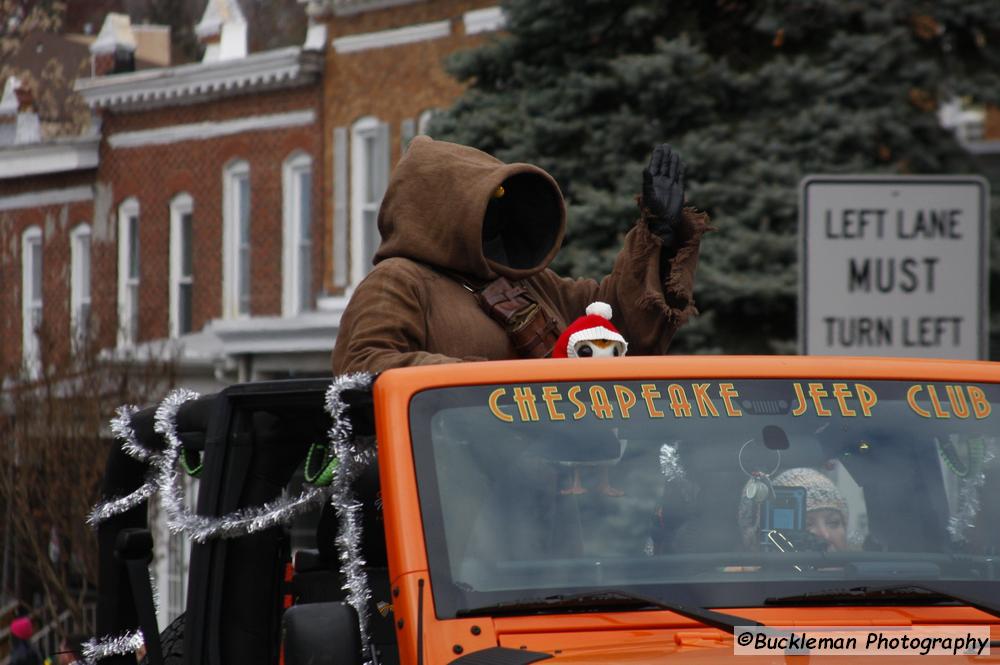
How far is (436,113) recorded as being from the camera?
17422 mm

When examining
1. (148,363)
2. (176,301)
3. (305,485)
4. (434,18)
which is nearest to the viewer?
(305,485)

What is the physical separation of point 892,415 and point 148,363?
18.5 metres

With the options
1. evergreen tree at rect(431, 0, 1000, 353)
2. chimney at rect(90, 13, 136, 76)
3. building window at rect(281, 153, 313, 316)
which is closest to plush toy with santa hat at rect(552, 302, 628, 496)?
evergreen tree at rect(431, 0, 1000, 353)

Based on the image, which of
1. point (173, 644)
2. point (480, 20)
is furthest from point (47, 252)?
point (173, 644)

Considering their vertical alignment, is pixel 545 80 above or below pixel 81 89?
below

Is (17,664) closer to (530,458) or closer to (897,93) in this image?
(897,93)

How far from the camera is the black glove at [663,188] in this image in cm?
514

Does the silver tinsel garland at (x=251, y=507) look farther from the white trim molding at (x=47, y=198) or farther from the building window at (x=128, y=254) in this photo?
the white trim molding at (x=47, y=198)

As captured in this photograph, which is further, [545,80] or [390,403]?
[545,80]

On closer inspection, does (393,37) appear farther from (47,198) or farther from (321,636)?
(321,636)

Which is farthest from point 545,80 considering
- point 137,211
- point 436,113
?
point 137,211

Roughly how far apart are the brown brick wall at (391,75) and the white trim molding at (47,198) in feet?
21.0

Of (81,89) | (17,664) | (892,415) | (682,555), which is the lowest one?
(17,664)

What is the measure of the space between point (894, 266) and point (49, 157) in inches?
934
